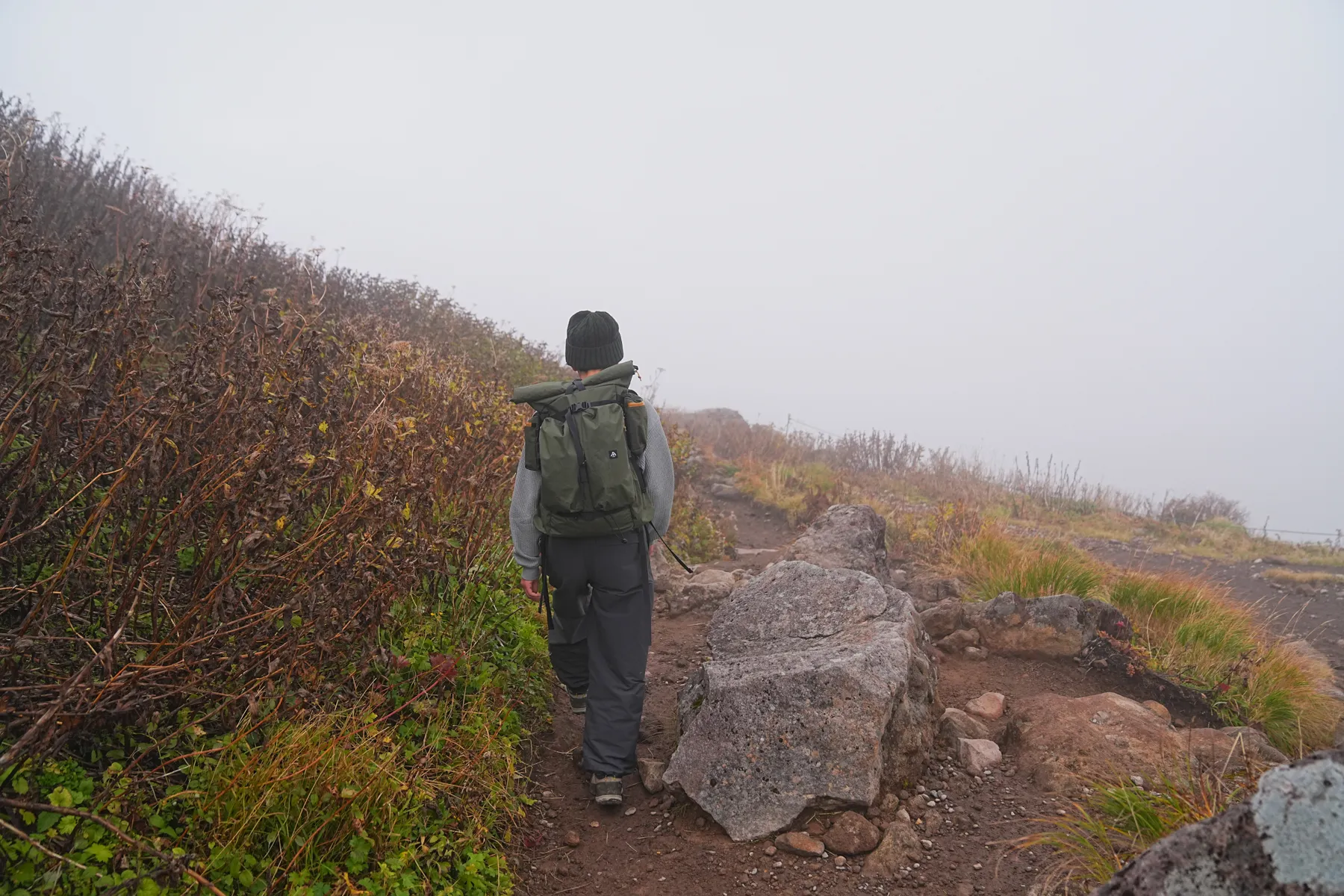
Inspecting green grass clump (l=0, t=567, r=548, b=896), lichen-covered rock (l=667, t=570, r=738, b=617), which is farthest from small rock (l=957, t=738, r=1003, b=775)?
lichen-covered rock (l=667, t=570, r=738, b=617)

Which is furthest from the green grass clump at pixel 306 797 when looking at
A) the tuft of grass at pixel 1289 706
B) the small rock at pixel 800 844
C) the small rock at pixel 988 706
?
the tuft of grass at pixel 1289 706

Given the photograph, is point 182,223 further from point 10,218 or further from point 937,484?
point 937,484

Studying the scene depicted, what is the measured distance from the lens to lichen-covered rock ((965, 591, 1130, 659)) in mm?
5242

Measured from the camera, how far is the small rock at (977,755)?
149 inches

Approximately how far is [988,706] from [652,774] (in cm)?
215

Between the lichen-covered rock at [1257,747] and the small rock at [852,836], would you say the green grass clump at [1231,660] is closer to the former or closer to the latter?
the lichen-covered rock at [1257,747]

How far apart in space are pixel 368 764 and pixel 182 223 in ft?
21.4

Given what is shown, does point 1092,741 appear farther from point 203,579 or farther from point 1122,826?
point 203,579

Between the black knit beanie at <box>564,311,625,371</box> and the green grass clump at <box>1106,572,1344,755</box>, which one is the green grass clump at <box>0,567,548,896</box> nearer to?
the black knit beanie at <box>564,311,625,371</box>

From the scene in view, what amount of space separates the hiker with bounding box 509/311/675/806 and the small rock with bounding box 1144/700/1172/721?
3.21m

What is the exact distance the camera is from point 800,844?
3.20 meters

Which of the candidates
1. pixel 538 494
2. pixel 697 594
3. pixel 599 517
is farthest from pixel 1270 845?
pixel 697 594

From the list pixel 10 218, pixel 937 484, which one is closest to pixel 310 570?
pixel 10 218

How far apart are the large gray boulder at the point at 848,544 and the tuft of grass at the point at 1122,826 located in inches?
143
